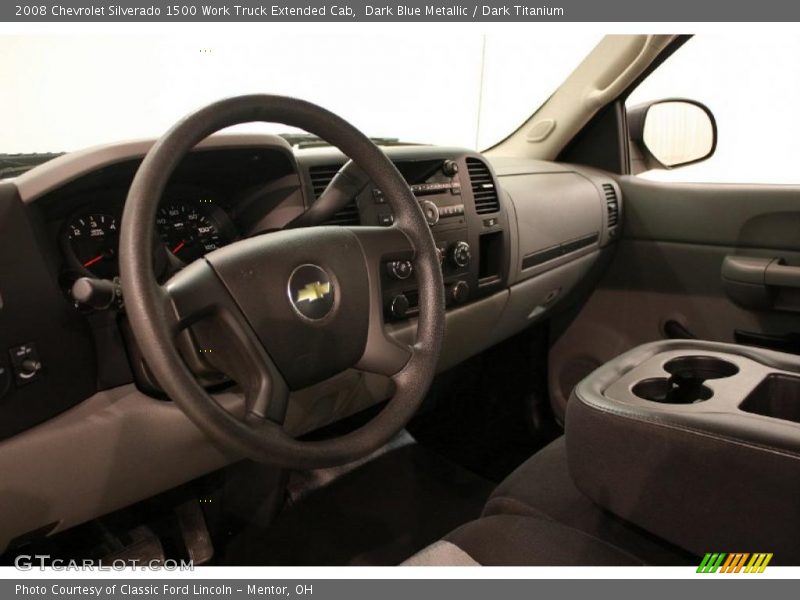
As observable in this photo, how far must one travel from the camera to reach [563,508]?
3.66 ft

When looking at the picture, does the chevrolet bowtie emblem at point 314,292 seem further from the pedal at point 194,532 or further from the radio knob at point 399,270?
the pedal at point 194,532

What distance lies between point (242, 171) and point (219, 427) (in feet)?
2.09

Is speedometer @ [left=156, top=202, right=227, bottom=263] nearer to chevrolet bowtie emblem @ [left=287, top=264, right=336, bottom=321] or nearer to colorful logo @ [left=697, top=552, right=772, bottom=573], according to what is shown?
chevrolet bowtie emblem @ [left=287, top=264, right=336, bottom=321]

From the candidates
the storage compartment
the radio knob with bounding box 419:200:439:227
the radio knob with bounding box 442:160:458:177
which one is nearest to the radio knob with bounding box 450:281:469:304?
the radio knob with bounding box 419:200:439:227

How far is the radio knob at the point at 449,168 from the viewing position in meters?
1.66

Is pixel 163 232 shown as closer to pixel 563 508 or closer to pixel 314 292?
pixel 314 292

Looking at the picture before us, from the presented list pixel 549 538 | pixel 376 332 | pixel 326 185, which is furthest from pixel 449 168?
pixel 549 538

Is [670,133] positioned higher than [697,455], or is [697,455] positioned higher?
[670,133]

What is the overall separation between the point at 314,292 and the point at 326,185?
47cm

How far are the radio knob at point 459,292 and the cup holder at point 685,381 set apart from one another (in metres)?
0.54

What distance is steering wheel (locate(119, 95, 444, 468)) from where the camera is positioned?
771 mm

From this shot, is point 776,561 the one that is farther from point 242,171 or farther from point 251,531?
point 251,531

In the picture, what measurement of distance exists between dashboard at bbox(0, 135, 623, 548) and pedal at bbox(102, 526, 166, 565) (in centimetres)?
35

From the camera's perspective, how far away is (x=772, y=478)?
86cm
